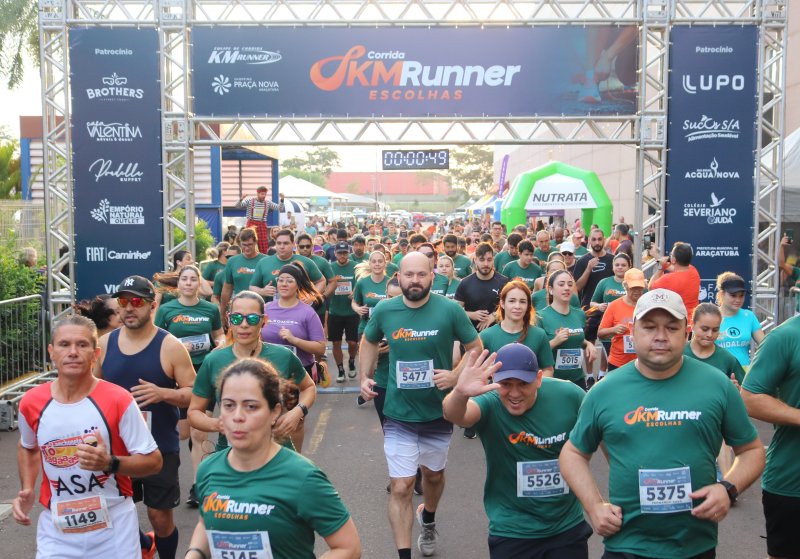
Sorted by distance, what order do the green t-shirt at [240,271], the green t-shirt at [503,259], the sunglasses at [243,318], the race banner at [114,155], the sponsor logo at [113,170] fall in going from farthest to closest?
the green t-shirt at [503,259] < the sponsor logo at [113,170] < the race banner at [114,155] < the green t-shirt at [240,271] < the sunglasses at [243,318]

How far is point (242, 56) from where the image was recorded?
39.5 ft

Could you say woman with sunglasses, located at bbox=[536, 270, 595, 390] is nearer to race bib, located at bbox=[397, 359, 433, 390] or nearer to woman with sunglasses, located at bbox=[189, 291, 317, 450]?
race bib, located at bbox=[397, 359, 433, 390]

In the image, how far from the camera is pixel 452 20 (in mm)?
12000

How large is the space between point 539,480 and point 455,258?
8.63 metres

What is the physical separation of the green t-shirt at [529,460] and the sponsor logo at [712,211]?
28.6 ft

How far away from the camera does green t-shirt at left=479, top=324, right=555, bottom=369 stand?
635 centimetres

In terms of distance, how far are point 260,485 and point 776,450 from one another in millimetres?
2901

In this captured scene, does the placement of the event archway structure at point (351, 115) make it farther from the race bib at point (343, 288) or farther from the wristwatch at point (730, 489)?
the wristwatch at point (730, 489)

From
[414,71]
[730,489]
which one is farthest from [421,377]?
[414,71]

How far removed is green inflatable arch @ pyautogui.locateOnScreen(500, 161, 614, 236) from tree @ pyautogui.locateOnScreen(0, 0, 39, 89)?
2129cm

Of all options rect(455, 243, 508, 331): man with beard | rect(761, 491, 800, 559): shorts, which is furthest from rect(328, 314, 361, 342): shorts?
rect(761, 491, 800, 559): shorts

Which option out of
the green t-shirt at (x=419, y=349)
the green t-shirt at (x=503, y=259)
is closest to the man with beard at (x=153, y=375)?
the green t-shirt at (x=419, y=349)

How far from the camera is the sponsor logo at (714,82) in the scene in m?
11.9

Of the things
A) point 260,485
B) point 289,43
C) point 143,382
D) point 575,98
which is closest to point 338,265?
point 289,43
